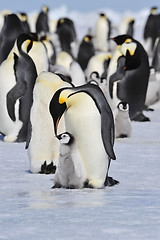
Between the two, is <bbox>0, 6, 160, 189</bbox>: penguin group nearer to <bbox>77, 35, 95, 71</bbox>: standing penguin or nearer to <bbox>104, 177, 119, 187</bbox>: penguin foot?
<bbox>104, 177, 119, 187</bbox>: penguin foot

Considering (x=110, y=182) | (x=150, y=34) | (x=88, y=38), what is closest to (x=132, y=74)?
(x=110, y=182)

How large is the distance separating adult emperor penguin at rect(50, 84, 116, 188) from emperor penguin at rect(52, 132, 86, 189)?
5 cm

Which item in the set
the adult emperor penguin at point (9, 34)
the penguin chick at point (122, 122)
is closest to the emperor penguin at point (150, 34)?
the adult emperor penguin at point (9, 34)

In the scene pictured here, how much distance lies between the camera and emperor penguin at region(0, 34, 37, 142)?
298 inches

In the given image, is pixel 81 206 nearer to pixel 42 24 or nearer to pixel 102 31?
pixel 102 31

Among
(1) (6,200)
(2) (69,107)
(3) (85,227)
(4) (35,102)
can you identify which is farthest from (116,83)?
(3) (85,227)

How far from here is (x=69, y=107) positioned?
15.5 feet

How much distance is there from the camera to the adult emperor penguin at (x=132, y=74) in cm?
1009

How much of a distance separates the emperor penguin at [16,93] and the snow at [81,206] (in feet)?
4.19

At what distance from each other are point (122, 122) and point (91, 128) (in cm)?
382

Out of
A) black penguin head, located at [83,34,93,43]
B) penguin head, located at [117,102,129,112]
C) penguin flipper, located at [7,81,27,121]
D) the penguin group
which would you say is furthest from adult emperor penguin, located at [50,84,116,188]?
black penguin head, located at [83,34,93,43]

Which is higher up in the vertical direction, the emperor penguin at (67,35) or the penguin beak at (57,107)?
the penguin beak at (57,107)

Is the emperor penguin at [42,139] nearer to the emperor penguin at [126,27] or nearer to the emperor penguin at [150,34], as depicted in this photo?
the emperor penguin at [150,34]

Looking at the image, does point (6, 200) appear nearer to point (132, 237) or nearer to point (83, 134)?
point (83, 134)
